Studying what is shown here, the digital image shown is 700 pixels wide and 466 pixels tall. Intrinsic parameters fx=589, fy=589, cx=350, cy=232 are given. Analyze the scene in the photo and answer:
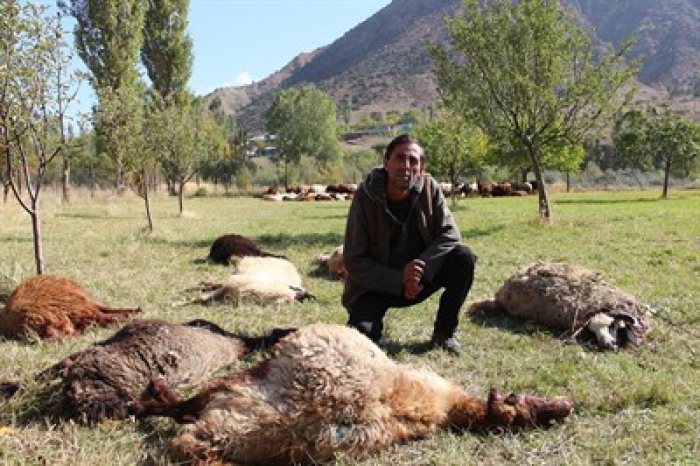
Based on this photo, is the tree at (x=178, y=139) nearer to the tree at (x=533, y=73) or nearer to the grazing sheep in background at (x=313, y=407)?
the tree at (x=533, y=73)

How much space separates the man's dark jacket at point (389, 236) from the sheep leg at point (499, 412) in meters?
1.62

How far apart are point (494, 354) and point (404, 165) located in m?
1.69

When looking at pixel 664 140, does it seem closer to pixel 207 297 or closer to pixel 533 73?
pixel 533 73

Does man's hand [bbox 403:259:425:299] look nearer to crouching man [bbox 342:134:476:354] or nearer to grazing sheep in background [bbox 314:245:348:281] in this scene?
crouching man [bbox 342:134:476:354]

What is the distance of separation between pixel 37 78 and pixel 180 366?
5420 mm

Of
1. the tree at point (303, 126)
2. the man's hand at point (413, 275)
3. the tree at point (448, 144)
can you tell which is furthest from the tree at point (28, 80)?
the tree at point (303, 126)

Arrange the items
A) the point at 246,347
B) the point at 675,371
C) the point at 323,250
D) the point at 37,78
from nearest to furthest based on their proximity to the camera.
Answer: the point at 675,371
the point at 246,347
the point at 37,78
the point at 323,250

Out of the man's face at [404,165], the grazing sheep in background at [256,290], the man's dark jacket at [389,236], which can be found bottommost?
the grazing sheep in background at [256,290]

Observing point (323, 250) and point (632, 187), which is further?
point (632, 187)

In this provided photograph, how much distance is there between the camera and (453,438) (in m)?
3.04

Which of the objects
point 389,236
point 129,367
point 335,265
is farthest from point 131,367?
point 335,265

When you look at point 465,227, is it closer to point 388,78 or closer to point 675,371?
point 675,371

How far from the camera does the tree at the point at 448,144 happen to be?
1032 inches

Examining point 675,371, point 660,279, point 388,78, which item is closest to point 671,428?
point 675,371
